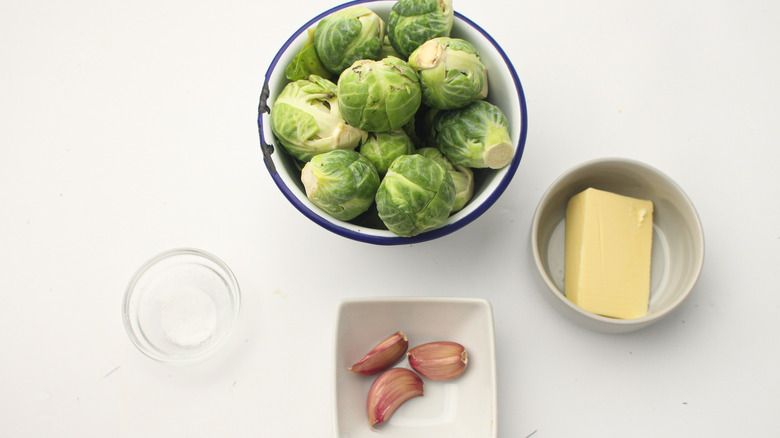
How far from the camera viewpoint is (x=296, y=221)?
1318 mm

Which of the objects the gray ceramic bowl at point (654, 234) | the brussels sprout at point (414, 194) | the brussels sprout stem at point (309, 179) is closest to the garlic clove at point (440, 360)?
the gray ceramic bowl at point (654, 234)

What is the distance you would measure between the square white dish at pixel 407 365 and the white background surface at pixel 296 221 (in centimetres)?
8

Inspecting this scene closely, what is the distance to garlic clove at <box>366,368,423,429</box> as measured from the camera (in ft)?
3.86

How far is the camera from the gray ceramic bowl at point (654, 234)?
1118 mm

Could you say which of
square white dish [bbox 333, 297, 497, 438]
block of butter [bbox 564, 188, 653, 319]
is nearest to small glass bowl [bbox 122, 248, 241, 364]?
square white dish [bbox 333, 297, 497, 438]

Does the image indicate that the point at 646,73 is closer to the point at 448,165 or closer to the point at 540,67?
the point at 540,67

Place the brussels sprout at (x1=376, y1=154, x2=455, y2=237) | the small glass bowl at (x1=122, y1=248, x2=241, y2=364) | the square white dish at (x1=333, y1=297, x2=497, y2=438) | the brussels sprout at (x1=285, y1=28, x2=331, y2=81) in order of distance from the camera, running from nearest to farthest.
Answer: the brussels sprout at (x1=376, y1=154, x2=455, y2=237)
the brussels sprout at (x1=285, y1=28, x2=331, y2=81)
the square white dish at (x1=333, y1=297, x2=497, y2=438)
the small glass bowl at (x1=122, y1=248, x2=241, y2=364)

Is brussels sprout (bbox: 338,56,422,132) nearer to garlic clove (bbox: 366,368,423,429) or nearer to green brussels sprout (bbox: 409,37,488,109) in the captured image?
green brussels sprout (bbox: 409,37,488,109)

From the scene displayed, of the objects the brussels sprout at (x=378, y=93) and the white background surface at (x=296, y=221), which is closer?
the brussels sprout at (x=378, y=93)

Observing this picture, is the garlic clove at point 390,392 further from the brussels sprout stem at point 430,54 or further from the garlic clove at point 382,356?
the brussels sprout stem at point 430,54

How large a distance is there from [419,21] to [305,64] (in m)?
0.22

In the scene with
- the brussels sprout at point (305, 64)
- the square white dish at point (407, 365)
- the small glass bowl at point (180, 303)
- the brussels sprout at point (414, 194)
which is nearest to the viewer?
the brussels sprout at point (414, 194)

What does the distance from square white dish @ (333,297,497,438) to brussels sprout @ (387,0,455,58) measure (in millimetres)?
490

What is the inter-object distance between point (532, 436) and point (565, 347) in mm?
192
